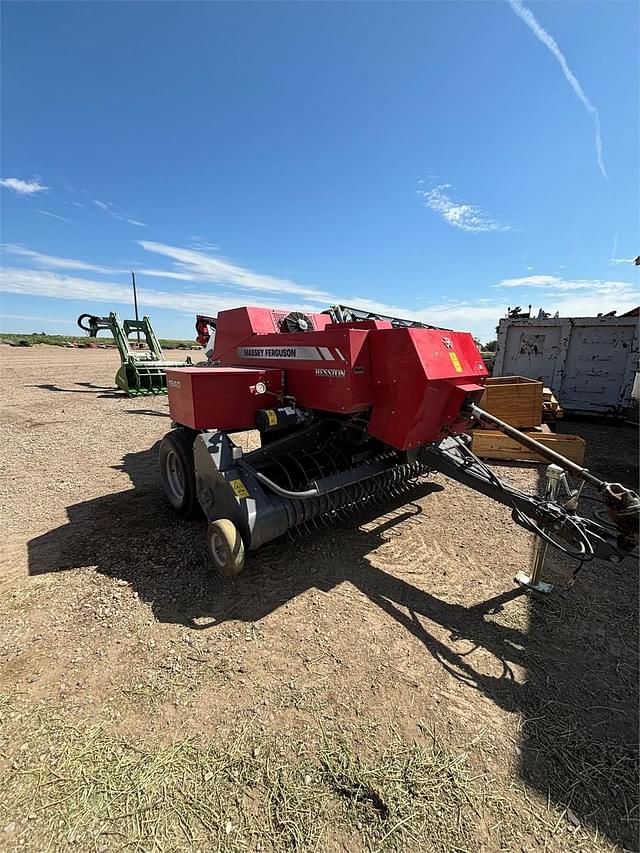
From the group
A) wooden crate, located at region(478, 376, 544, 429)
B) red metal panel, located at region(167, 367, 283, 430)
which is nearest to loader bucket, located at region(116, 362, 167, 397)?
red metal panel, located at region(167, 367, 283, 430)

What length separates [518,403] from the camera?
6727 mm

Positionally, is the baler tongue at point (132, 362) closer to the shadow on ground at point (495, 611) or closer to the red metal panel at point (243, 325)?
the red metal panel at point (243, 325)

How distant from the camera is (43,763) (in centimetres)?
183

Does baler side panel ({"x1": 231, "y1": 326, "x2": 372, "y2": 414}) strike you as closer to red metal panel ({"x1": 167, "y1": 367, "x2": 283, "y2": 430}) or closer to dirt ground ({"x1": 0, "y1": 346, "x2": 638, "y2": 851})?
red metal panel ({"x1": 167, "y1": 367, "x2": 283, "y2": 430})

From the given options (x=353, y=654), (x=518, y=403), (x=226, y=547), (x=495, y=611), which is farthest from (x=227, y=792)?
(x=518, y=403)

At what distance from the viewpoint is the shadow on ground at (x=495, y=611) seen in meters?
1.86

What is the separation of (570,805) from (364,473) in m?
2.36

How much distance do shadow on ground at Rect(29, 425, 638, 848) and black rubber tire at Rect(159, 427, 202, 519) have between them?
16 centimetres

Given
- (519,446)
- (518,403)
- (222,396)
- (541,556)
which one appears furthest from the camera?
(518,403)

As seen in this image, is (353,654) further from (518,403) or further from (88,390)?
(88,390)

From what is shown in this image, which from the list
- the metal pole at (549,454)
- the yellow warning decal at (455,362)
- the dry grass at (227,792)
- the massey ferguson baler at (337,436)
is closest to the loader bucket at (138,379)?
the massey ferguson baler at (337,436)

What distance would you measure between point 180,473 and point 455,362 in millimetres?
2931

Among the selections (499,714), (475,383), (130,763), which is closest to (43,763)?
(130,763)

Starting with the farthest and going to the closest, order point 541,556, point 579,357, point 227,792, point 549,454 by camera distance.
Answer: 1. point 579,357
2. point 541,556
3. point 549,454
4. point 227,792
